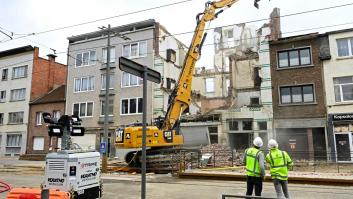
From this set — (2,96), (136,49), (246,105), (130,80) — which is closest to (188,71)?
(246,105)

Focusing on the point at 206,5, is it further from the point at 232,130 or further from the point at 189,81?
the point at 232,130

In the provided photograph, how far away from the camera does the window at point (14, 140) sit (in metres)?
38.6

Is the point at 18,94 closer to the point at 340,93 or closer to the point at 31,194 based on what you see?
the point at 340,93

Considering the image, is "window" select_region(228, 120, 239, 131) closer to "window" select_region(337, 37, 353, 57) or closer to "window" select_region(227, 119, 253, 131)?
"window" select_region(227, 119, 253, 131)

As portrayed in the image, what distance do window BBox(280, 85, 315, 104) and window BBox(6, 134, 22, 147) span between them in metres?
30.5

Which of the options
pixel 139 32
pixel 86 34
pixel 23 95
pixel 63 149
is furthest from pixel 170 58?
pixel 63 149

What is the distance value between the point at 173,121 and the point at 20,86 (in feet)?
93.3

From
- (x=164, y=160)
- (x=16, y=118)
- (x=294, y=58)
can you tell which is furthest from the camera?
(x=16, y=118)

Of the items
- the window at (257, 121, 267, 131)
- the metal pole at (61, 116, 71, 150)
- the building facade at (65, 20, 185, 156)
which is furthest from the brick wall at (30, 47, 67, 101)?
the metal pole at (61, 116, 71, 150)

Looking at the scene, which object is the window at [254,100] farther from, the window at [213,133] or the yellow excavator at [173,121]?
the yellow excavator at [173,121]

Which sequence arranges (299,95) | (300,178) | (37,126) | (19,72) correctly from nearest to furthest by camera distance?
(300,178), (299,95), (37,126), (19,72)

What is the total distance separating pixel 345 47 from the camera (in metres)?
23.9

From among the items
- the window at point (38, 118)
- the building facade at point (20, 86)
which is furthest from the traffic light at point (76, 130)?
the building facade at point (20, 86)

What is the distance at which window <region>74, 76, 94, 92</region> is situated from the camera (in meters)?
35.6
